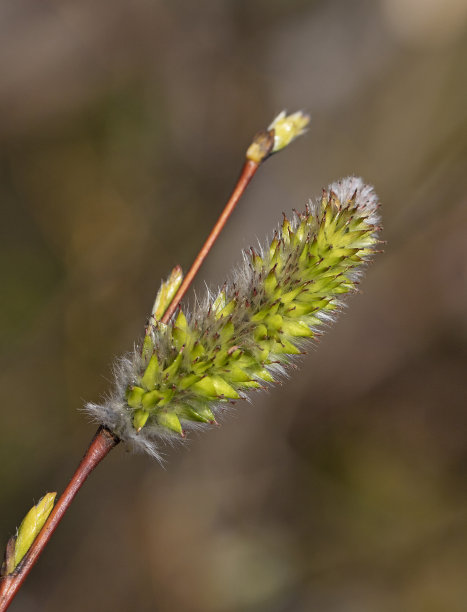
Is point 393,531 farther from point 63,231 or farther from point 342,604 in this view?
point 63,231

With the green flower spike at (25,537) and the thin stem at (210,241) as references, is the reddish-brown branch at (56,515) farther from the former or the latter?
the thin stem at (210,241)

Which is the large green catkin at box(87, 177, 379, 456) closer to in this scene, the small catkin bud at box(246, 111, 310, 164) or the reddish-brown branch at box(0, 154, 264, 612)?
the reddish-brown branch at box(0, 154, 264, 612)

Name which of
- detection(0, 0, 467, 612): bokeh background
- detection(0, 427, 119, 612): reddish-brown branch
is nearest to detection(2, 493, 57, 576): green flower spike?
detection(0, 427, 119, 612): reddish-brown branch

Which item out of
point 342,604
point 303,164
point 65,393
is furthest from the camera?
point 303,164

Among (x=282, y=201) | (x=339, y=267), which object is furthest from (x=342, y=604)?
(x=339, y=267)

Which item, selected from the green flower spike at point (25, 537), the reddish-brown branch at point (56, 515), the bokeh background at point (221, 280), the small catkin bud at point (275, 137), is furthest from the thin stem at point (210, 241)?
the bokeh background at point (221, 280)

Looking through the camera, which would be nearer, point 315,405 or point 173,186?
point 315,405
